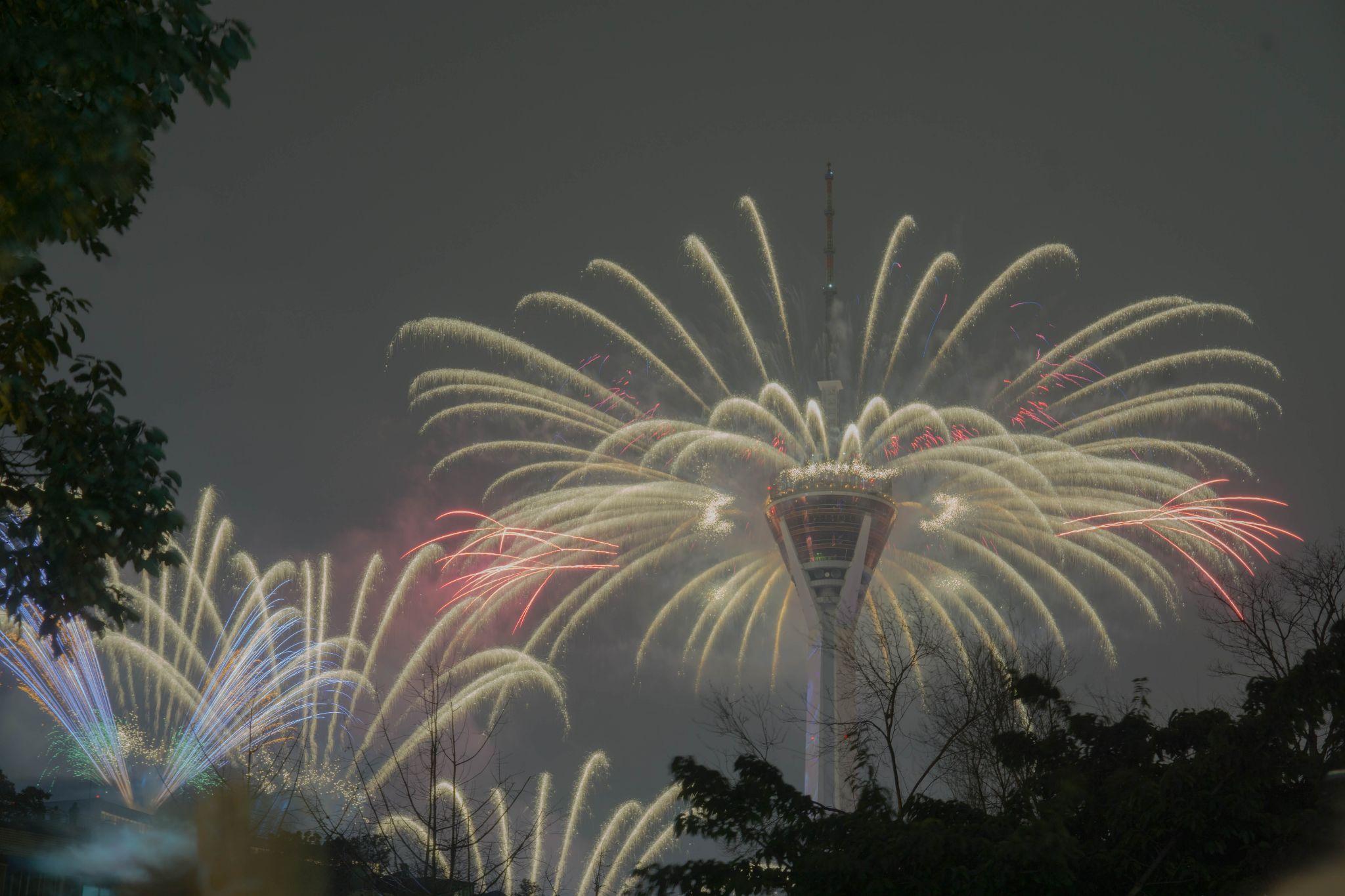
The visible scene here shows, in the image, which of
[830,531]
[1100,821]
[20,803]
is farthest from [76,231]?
[830,531]

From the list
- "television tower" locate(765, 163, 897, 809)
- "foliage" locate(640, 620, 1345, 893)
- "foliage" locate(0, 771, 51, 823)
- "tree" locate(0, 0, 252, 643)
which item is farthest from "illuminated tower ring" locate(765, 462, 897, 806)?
"tree" locate(0, 0, 252, 643)

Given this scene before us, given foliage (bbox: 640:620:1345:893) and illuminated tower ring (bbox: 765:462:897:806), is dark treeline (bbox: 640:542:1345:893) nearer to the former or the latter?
foliage (bbox: 640:620:1345:893)

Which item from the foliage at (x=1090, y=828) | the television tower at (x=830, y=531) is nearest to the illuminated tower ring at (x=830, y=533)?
the television tower at (x=830, y=531)

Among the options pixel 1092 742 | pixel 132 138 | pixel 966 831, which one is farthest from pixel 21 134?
pixel 1092 742

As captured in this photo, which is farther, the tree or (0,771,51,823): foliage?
(0,771,51,823): foliage

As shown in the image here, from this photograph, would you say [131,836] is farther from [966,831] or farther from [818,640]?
[818,640]

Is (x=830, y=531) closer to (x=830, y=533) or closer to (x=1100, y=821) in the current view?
(x=830, y=533)
